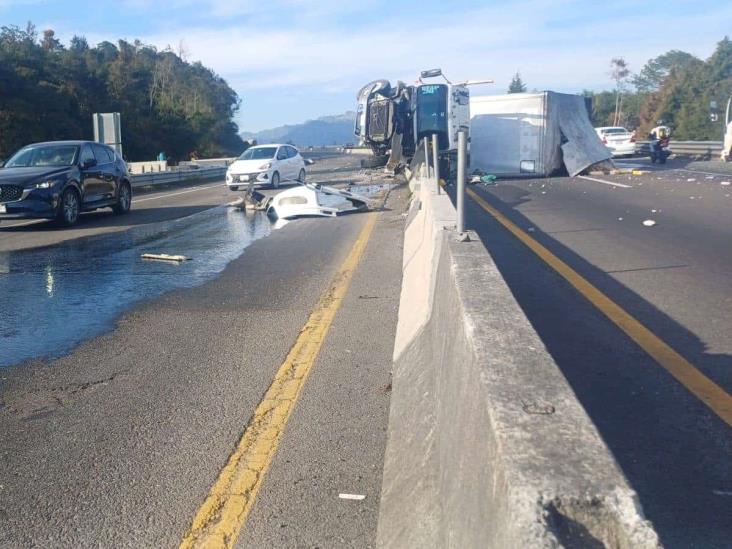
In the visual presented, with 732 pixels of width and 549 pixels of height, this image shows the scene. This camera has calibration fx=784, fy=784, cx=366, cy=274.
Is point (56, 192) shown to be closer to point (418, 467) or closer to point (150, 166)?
point (418, 467)

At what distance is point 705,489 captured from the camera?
365 centimetres

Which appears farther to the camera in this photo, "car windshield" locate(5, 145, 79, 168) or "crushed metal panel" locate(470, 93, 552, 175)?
"crushed metal panel" locate(470, 93, 552, 175)

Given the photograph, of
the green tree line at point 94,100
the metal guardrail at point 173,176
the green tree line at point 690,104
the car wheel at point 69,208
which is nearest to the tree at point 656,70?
the green tree line at point 690,104

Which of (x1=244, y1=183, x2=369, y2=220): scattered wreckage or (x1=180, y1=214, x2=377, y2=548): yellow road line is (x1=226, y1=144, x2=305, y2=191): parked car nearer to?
(x1=244, y1=183, x2=369, y2=220): scattered wreckage

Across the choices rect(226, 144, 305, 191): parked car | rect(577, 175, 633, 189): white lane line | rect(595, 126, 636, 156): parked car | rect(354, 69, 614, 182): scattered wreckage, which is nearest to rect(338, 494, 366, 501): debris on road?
rect(577, 175, 633, 189): white lane line

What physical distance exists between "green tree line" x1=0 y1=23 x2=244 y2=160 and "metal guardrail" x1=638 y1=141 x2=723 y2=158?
1265 inches

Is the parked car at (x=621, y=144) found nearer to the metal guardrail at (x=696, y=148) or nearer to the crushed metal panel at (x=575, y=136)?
the metal guardrail at (x=696, y=148)

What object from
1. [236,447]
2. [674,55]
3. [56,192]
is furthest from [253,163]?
[674,55]

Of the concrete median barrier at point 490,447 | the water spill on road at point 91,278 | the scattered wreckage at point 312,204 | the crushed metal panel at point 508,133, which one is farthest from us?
the crushed metal panel at point 508,133

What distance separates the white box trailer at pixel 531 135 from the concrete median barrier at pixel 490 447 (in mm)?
23246

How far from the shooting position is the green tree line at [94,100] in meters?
41.2

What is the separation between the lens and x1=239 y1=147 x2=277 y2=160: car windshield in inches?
1029

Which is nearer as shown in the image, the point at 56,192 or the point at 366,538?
the point at 366,538

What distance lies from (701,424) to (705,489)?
0.83m
